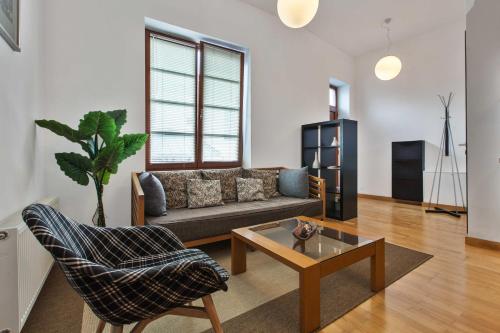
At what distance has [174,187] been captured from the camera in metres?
2.79

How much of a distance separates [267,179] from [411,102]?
383cm

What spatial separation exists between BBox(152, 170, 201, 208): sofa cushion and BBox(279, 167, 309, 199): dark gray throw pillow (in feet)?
4.73

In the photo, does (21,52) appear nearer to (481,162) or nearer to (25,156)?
(25,156)

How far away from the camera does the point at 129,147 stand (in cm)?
225

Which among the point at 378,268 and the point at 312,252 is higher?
the point at 312,252

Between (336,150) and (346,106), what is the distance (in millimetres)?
2374

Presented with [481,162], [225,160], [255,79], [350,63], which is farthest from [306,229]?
[350,63]

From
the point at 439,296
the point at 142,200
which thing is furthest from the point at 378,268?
the point at 142,200

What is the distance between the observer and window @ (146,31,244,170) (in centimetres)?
310

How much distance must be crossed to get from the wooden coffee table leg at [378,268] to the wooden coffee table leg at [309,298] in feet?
2.15

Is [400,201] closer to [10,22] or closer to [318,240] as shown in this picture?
[318,240]

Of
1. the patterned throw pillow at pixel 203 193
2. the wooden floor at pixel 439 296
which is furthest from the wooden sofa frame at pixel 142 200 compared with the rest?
the wooden floor at pixel 439 296

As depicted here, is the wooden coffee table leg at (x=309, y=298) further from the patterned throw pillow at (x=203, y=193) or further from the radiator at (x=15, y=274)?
the patterned throw pillow at (x=203, y=193)

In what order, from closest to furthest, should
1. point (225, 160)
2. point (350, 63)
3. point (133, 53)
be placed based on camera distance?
Result: point (133, 53), point (225, 160), point (350, 63)
